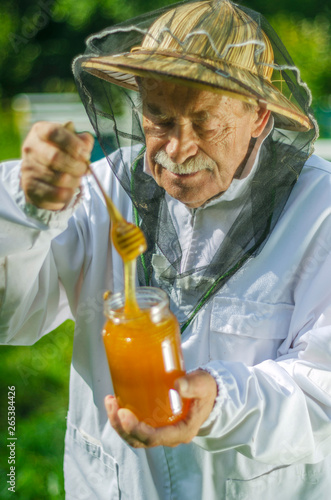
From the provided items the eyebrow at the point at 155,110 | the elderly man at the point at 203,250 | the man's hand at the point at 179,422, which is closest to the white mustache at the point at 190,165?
the elderly man at the point at 203,250

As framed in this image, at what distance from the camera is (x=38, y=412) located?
4004 millimetres

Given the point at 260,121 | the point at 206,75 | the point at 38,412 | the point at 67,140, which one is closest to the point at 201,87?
the point at 206,75

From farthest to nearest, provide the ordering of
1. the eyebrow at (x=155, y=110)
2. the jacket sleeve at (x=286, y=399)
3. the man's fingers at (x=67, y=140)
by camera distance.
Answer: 1. the eyebrow at (x=155, y=110)
2. the jacket sleeve at (x=286, y=399)
3. the man's fingers at (x=67, y=140)

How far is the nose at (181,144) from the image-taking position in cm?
176

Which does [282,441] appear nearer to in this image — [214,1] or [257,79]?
[257,79]

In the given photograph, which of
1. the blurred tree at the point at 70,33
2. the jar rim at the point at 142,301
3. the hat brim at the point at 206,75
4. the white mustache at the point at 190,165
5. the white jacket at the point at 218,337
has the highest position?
the hat brim at the point at 206,75

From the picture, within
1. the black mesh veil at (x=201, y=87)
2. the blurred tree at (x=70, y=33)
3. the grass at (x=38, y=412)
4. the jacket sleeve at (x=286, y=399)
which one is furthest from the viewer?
the blurred tree at (x=70, y=33)

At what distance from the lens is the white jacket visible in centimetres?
161

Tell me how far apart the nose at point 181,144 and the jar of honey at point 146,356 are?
0.47 m

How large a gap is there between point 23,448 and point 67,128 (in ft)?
8.74

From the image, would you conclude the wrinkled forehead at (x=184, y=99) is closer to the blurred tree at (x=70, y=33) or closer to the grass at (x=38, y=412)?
the grass at (x=38, y=412)

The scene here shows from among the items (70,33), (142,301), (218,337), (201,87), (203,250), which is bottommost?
(70,33)

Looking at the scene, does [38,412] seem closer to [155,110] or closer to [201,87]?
[155,110]

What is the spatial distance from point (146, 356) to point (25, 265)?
0.56m
